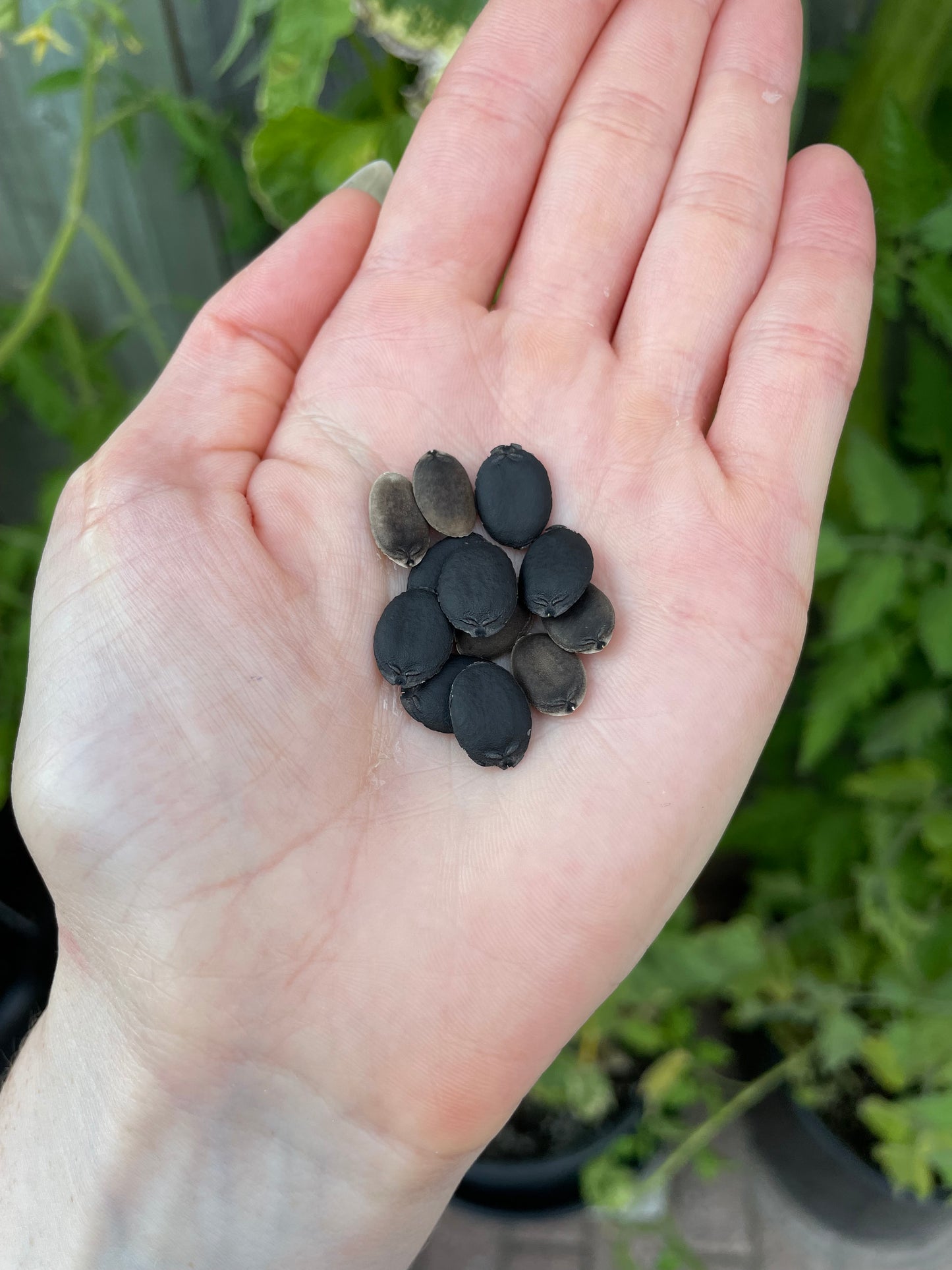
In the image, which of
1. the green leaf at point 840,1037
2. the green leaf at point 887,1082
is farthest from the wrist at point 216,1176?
the green leaf at point 887,1082

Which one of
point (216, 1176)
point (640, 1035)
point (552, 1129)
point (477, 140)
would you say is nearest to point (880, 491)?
point (477, 140)

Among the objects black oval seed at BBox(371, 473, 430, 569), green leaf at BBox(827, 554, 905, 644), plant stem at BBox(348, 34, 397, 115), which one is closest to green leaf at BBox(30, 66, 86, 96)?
plant stem at BBox(348, 34, 397, 115)

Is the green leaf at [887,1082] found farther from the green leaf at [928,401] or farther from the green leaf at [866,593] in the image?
the green leaf at [928,401]

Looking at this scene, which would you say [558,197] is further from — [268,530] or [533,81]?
[268,530]

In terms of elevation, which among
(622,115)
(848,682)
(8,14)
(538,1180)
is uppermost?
(8,14)

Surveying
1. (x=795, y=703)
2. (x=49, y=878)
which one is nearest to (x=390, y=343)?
(x=49, y=878)

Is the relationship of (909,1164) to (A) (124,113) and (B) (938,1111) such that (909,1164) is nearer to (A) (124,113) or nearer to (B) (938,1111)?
(B) (938,1111)

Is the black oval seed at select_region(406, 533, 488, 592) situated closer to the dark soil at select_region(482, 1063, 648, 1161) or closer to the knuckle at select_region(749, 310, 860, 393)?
the knuckle at select_region(749, 310, 860, 393)
